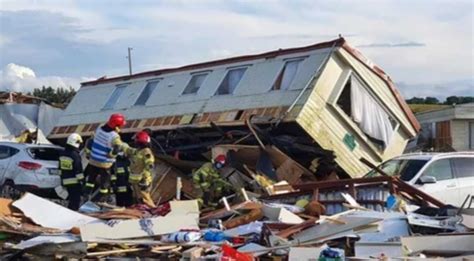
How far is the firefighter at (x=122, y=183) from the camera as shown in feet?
40.8

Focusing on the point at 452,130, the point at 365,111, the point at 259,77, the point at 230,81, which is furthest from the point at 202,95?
the point at 452,130

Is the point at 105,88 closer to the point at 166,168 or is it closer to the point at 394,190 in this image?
the point at 166,168

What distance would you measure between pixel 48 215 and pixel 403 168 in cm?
619

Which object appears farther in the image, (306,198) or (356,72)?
(356,72)

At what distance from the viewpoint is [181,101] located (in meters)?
17.1

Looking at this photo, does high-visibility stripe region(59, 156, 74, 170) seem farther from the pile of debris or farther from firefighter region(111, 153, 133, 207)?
the pile of debris

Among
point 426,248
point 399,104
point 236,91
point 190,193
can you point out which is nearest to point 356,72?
point 399,104

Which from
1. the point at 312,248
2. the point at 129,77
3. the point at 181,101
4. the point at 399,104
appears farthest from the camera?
the point at 129,77

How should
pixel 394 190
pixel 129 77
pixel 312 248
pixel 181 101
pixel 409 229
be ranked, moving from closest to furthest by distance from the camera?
1. pixel 312 248
2. pixel 409 229
3. pixel 394 190
4. pixel 181 101
5. pixel 129 77

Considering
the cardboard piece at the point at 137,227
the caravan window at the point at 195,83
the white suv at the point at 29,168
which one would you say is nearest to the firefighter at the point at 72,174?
the white suv at the point at 29,168

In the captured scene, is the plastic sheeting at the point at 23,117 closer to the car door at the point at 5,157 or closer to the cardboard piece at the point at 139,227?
the car door at the point at 5,157

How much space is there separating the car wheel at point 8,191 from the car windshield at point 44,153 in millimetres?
749

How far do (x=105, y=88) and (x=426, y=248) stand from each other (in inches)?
535

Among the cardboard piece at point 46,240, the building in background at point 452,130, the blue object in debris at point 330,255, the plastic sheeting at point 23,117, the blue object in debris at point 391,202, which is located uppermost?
the building in background at point 452,130
